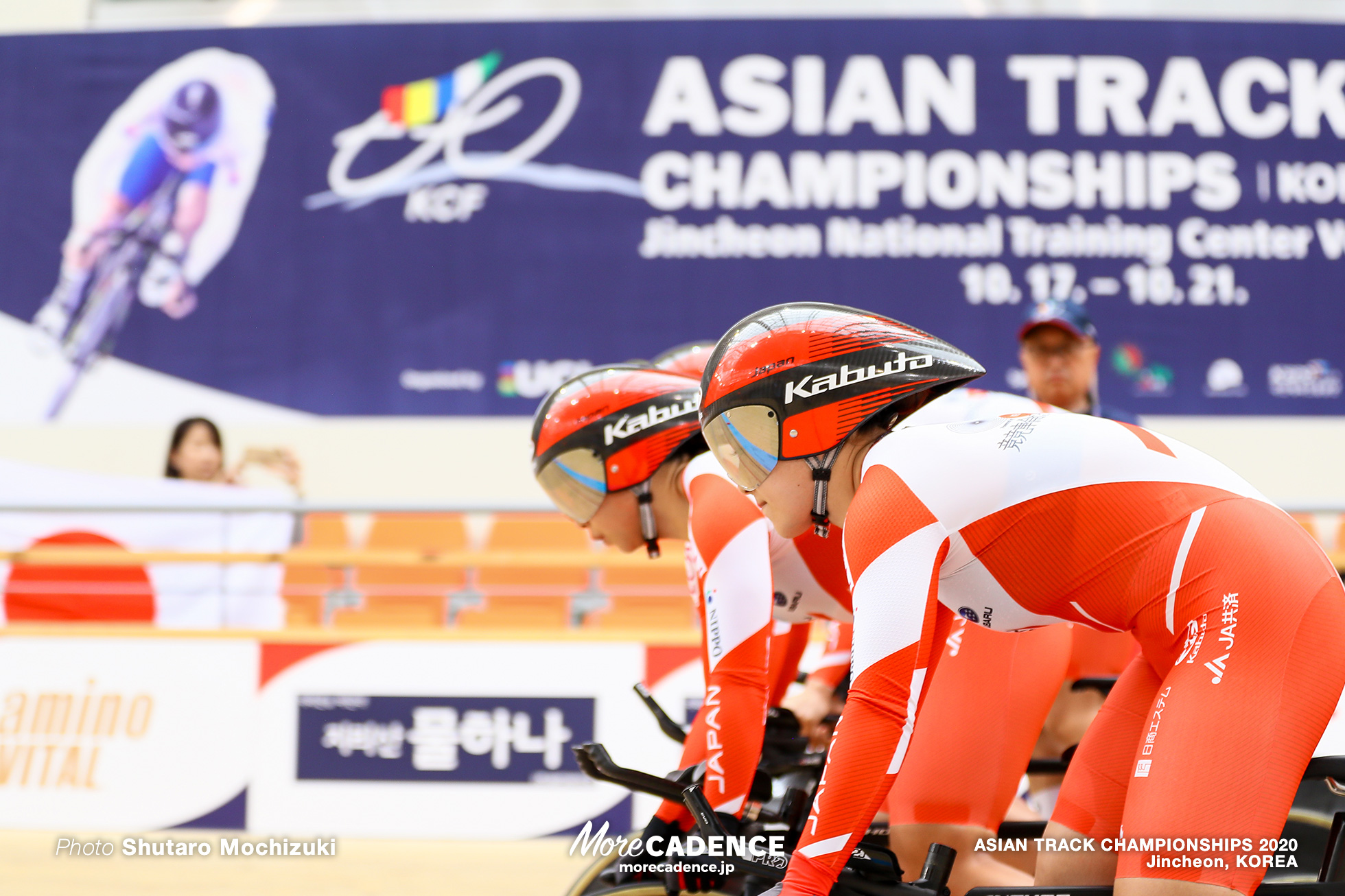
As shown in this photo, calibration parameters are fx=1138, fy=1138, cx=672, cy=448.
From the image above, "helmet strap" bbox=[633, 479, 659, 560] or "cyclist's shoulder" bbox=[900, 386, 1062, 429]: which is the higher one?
"cyclist's shoulder" bbox=[900, 386, 1062, 429]

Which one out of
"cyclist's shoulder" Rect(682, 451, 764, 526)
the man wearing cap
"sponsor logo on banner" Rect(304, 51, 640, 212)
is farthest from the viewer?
"sponsor logo on banner" Rect(304, 51, 640, 212)

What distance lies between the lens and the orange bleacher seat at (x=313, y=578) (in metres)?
5.57

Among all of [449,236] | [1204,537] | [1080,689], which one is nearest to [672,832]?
[1204,537]

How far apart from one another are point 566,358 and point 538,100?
1.85 meters

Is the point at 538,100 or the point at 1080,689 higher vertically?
the point at 538,100

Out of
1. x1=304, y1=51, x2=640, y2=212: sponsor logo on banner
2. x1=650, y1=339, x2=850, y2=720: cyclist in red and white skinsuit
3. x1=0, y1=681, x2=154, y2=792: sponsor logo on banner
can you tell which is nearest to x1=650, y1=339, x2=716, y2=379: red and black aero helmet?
x1=650, y1=339, x2=850, y2=720: cyclist in red and white skinsuit

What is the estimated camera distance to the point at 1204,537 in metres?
1.75

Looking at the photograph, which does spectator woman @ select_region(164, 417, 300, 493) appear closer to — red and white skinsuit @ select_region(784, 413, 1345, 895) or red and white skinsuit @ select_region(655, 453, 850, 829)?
red and white skinsuit @ select_region(655, 453, 850, 829)

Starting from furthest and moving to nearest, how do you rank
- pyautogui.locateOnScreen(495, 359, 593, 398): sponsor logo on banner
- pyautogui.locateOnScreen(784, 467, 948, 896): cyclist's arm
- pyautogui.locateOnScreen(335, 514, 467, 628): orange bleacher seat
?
pyautogui.locateOnScreen(495, 359, 593, 398): sponsor logo on banner, pyautogui.locateOnScreen(335, 514, 467, 628): orange bleacher seat, pyautogui.locateOnScreen(784, 467, 948, 896): cyclist's arm

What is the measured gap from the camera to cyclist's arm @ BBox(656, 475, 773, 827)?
2.26m

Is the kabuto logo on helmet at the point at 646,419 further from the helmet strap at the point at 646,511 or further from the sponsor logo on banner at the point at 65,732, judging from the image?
the sponsor logo on banner at the point at 65,732

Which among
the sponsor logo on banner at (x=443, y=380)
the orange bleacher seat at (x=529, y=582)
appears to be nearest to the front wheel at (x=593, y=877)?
the orange bleacher seat at (x=529, y=582)

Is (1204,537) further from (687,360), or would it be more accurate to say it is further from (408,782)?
(408,782)

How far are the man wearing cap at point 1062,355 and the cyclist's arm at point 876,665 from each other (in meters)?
2.56
